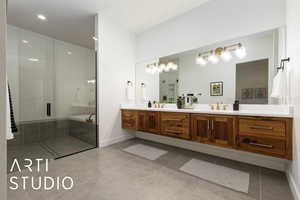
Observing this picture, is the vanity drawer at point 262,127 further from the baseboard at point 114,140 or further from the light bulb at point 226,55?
the baseboard at point 114,140

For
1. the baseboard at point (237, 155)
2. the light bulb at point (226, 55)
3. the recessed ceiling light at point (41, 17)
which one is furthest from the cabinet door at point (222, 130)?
the recessed ceiling light at point (41, 17)

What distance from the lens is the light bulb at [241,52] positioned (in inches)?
83.3

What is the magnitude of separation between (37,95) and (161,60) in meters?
3.17

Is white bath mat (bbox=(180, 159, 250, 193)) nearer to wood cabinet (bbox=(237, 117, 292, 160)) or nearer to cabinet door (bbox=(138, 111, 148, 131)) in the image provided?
wood cabinet (bbox=(237, 117, 292, 160))

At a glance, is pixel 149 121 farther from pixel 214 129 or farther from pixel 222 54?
pixel 222 54

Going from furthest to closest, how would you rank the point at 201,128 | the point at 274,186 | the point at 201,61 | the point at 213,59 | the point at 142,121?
the point at 142,121
the point at 201,61
the point at 213,59
the point at 201,128
the point at 274,186

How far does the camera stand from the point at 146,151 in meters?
2.49

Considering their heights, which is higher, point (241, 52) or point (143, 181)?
point (241, 52)

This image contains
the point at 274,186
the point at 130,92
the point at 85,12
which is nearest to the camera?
the point at 274,186

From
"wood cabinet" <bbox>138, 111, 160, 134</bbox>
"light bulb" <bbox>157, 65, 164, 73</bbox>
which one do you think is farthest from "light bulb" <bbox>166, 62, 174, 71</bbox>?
"wood cabinet" <bbox>138, 111, 160, 134</bbox>

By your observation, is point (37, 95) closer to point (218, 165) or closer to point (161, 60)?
point (161, 60)

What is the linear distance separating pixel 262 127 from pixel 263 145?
0.70ft

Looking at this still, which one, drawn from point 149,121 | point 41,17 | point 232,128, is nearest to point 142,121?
point 149,121

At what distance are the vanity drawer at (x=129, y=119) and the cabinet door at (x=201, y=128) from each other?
1330 millimetres
